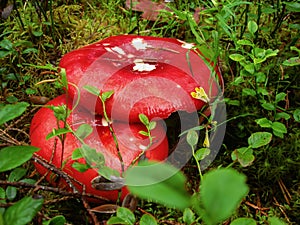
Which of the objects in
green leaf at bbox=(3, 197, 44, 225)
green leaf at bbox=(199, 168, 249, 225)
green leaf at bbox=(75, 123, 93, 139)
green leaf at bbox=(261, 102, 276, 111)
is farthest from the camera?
green leaf at bbox=(261, 102, 276, 111)

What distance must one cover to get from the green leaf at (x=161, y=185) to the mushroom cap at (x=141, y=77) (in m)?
1.08

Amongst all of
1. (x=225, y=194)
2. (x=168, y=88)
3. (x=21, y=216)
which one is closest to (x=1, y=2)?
(x=168, y=88)

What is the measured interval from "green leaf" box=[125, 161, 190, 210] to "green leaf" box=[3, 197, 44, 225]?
1.23 feet

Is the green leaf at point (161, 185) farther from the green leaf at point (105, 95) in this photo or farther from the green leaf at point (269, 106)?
the green leaf at point (269, 106)

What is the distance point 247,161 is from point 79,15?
4.92ft

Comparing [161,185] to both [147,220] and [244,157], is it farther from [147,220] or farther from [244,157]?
[244,157]

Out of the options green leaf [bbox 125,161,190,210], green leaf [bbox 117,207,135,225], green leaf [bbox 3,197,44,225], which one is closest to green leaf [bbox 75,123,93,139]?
green leaf [bbox 117,207,135,225]

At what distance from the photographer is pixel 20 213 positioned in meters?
0.68

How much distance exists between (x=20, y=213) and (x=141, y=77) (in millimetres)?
910

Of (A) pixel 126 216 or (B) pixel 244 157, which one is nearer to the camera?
(A) pixel 126 216

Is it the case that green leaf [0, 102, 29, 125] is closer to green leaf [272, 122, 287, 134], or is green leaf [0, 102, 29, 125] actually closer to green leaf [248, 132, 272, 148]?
green leaf [248, 132, 272, 148]

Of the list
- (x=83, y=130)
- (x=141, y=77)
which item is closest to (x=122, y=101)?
(x=141, y=77)

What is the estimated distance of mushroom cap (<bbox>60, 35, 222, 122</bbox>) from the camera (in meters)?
1.48

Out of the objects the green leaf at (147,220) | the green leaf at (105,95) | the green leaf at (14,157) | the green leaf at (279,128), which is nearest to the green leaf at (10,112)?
the green leaf at (14,157)
